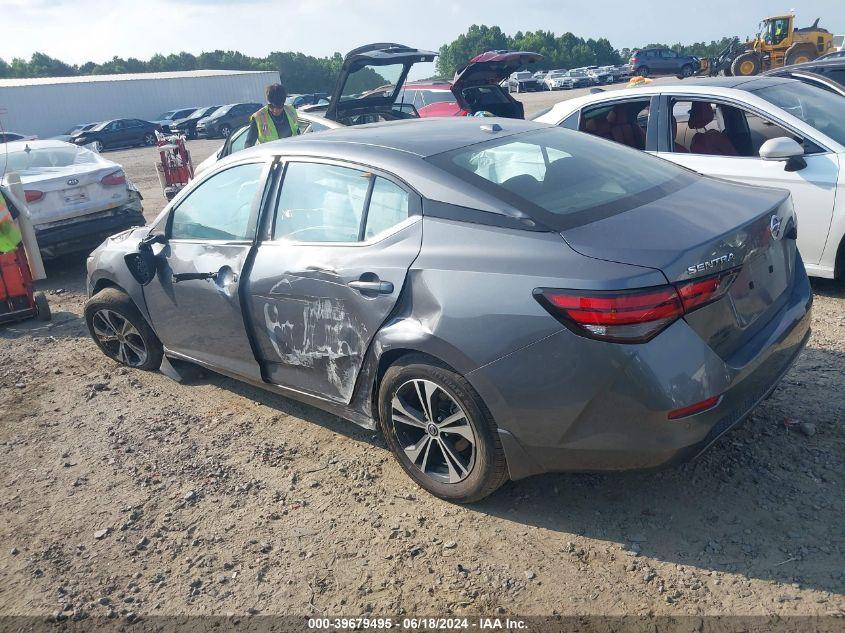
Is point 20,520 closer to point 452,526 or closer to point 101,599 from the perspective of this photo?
point 101,599

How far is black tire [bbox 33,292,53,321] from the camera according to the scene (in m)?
6.80

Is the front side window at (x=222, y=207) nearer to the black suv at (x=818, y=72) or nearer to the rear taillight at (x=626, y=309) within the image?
the rear taillight at (x=626, y=309)

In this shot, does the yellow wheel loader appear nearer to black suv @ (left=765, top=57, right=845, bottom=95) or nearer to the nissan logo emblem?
black suv @ (left=765, top=57, right=845, bottom=95)

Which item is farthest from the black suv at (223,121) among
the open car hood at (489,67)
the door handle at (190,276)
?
the door handle at (190,276)

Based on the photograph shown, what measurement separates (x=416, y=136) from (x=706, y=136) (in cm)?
322

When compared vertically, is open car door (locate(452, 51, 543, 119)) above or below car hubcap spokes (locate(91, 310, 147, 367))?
above

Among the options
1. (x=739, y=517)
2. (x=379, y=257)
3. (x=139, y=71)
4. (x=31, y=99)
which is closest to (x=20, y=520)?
(x=379, y=257)

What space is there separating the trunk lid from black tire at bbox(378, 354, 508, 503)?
76cm

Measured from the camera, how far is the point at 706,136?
230 inches

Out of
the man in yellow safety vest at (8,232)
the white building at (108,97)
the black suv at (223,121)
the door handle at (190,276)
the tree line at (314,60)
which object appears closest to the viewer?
the door handle at (190,276)

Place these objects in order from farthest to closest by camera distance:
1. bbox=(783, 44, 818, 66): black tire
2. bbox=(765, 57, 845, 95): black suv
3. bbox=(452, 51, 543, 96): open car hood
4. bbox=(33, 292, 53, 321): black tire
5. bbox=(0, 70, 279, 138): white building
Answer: bbox=(0, 70, 279, 138): white building, bbox=(783, 44, 818, 66): black tire, bbox=(452, 51, 543, 96): open car hood, bbox=(765, 57, 845, 95): black suv, bbox=(33, 292, 53, 321): black tire

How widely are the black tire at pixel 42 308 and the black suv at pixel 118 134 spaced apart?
3200cm

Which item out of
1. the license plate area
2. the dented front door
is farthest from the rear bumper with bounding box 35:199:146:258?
the dented front door

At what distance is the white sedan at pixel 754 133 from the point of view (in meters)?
5.08
